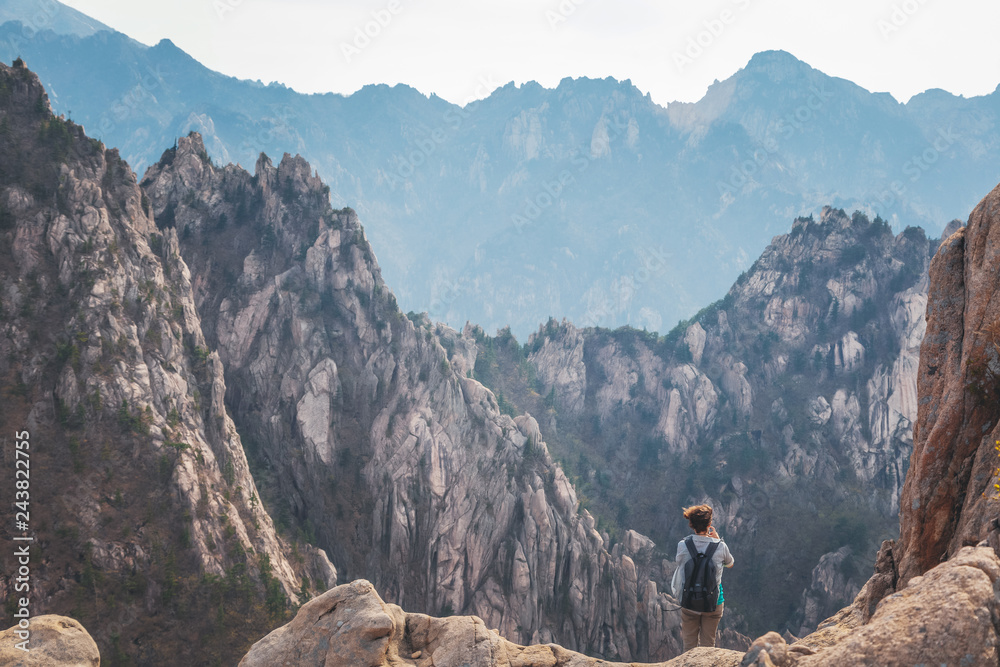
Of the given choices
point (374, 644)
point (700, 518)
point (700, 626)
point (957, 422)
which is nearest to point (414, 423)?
point (374, 644)

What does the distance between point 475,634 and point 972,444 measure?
11.9 m

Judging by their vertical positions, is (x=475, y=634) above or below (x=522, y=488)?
below

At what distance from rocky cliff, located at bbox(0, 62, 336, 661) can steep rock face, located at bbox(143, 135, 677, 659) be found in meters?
11.4

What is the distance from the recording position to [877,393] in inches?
3939

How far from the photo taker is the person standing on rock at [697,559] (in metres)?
12.4

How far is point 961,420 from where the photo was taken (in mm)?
12070

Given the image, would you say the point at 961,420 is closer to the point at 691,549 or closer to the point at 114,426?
the point at 691,549

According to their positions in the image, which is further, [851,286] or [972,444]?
[851,286]

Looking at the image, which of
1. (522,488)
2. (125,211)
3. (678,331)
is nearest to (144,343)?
(125,211)

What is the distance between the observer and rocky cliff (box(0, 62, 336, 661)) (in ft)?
149

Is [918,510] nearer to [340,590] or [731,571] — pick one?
[340,590]

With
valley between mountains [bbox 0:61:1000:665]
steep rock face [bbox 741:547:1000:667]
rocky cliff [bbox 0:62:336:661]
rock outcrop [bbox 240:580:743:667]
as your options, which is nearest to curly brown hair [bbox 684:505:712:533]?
steep rock face [bbox 741:547:1000:667]

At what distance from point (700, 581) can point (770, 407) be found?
353ft

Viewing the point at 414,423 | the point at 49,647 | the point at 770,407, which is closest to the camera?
the point at 49,647
